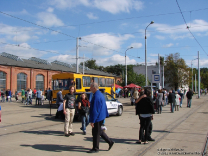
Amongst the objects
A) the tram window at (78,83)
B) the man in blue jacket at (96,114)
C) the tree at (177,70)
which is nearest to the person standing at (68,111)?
the man in blue jacket at (96,114)

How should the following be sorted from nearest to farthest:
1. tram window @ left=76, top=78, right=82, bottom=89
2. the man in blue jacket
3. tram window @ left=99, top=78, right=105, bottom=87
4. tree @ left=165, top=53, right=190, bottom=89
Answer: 1. the man in blue jacket
2. tram window @ left=76, top=78, right=82, bottom=89
3. tram window @ left=99, top=78, right=105, bottom=87
4. tree @ left=165, top=53, right=190, bottom=89

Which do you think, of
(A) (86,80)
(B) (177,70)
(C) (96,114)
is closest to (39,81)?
(A) (86,80)

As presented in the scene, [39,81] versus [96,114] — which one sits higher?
[39,81]

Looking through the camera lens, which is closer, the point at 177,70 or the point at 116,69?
the point at 177,70

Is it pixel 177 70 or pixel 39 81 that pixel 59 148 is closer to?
pixel 39 81

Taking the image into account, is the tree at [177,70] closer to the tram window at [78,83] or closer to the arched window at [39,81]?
the arched window at [39,81]

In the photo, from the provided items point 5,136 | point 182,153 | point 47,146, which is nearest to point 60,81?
point 5,136

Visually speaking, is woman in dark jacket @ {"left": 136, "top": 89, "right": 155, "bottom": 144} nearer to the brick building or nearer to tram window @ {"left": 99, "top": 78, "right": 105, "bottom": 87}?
tram window @ {"left": 99, "top": 78, "right": 105, "bottom": 87}

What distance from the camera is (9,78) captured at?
116ft

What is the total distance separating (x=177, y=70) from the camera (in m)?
54.5

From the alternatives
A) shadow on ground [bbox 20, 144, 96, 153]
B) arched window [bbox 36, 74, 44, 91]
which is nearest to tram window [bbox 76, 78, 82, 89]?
shadow on ground [bbox 20, 144, 96, 153]

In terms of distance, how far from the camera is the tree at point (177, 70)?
5425cm

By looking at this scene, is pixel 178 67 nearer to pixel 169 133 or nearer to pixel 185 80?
pixel 185 80

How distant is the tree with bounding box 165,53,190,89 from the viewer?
54.2 m
